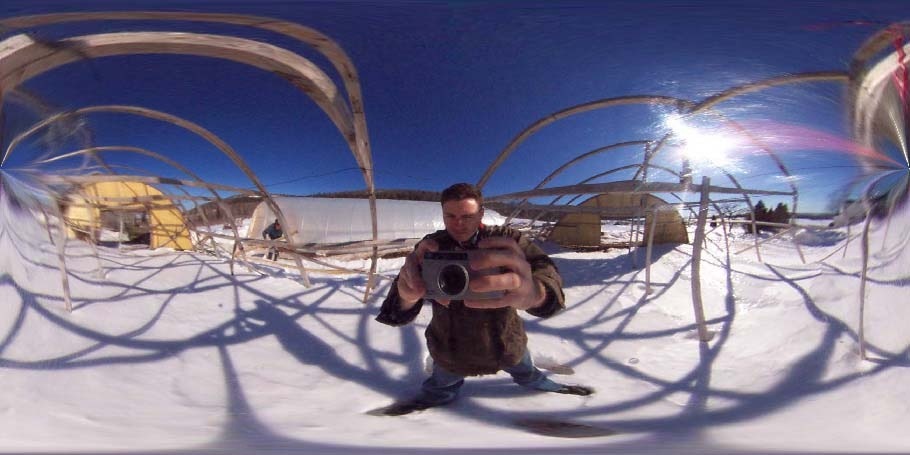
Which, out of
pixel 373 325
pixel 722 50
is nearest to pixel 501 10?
pixel 722 50

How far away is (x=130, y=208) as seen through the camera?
52 centimetres

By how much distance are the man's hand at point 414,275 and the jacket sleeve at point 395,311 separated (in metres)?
0.04

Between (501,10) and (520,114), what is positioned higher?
(501,10)

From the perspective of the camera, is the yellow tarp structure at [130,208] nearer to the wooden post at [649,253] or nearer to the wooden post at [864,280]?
the wooden post at [649,253]

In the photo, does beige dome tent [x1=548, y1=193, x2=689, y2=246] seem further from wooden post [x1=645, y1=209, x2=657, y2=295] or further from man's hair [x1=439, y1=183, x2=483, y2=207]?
man's hair [x1=439, y1=183, x2=483, y2=207]

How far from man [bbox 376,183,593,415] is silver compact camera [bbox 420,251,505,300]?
12 mm

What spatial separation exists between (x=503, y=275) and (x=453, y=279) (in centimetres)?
6

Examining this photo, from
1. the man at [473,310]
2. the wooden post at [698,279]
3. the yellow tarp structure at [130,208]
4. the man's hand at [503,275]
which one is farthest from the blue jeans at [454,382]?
the yellow tarp structure at [130,208]

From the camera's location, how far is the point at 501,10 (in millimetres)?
500

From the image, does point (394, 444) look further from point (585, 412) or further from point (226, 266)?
point (226, 266)

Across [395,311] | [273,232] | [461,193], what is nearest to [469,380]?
[395,311]

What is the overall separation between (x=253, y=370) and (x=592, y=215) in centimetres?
56

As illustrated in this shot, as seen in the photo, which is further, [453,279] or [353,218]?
[353,218]

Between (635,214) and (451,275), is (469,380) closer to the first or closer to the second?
(451,275)
